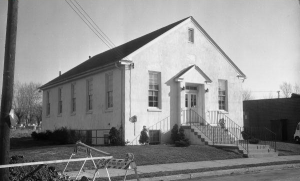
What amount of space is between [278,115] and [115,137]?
72.0 feet

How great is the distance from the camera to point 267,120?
35.1m

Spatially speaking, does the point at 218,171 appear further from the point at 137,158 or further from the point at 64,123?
the point at 64,123

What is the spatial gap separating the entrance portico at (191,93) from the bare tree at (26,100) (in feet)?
179

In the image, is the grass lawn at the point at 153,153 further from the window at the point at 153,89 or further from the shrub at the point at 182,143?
the window at the point at 153,89

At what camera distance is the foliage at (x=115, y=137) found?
18.0m

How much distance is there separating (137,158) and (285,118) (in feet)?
77.0

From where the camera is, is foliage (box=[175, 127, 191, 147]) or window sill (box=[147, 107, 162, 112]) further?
window sill (box=[147, 107, 162, 112])

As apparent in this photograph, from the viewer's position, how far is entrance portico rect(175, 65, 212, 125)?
20.3 metres

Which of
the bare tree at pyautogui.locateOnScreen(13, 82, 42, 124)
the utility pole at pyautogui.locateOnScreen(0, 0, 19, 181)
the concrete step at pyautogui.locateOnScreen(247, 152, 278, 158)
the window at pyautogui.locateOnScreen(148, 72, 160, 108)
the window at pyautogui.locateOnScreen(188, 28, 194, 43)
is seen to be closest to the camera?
the utility pole at pyautogui.locateOnScreen(0, 0, 19, 181)

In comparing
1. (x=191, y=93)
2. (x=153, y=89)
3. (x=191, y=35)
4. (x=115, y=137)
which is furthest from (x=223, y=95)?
(x=115, y=137)

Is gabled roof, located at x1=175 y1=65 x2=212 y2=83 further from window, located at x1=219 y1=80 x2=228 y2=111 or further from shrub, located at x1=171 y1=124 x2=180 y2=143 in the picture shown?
shrub, located at x1=171 y1=124 x2=180 y2=143

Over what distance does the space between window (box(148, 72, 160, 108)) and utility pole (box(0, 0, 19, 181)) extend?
1149 cm

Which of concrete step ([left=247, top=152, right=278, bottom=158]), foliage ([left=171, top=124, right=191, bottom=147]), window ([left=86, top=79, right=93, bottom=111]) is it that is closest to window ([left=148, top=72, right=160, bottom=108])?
foliage ([left=171, top=124, right=191, bottom=147])

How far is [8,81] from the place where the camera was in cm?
863
